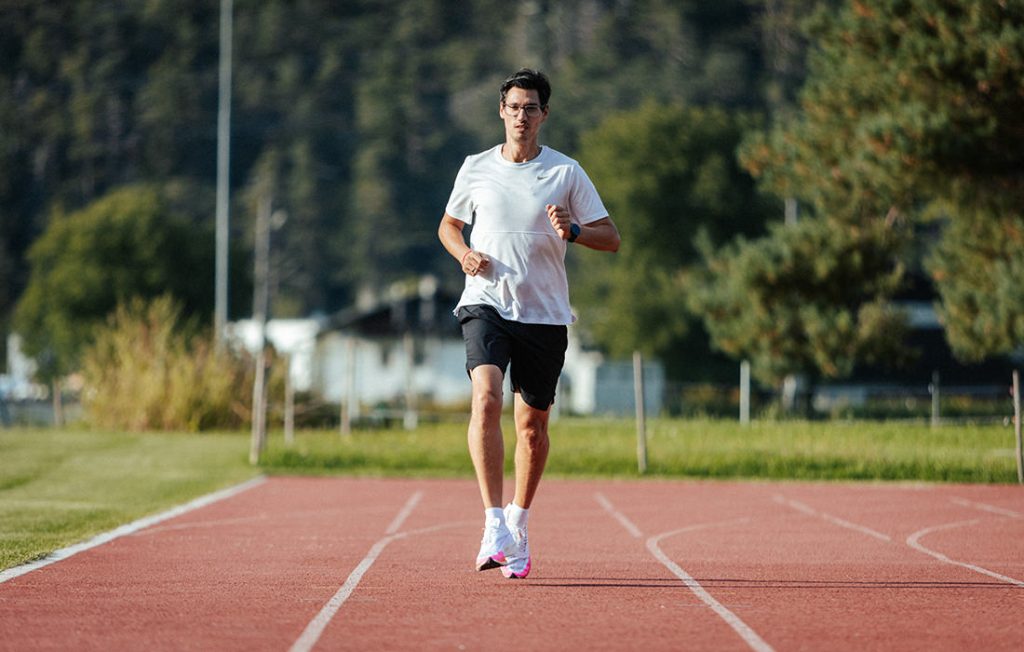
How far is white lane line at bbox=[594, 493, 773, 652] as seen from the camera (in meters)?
6.09

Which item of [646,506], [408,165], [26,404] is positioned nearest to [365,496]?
[646,506]

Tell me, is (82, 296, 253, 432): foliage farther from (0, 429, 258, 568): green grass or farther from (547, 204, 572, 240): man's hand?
(547, 204, 572, 240): man's hand

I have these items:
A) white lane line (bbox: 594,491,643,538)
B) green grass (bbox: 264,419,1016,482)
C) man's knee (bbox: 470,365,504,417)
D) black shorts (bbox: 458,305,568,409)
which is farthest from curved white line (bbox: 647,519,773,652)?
green grass (bbox: 264,419,1016,482)

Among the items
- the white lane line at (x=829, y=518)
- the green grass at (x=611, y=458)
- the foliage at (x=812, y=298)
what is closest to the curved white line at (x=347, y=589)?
the white lane line at (x=829, y=518)

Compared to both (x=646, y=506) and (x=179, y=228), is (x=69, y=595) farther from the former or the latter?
(x=179, y=228)

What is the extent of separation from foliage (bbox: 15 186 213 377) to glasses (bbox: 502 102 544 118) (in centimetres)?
6346

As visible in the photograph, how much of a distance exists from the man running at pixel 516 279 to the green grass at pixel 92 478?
96.2 inches

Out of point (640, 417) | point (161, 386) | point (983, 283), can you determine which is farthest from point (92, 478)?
point (983, 283)

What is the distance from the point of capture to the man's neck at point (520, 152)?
25.9 ft

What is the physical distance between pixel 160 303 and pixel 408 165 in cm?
8990

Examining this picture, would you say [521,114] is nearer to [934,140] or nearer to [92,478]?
[92,478]

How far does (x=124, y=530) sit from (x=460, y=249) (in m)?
3.65

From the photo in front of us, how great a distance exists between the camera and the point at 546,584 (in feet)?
25.3

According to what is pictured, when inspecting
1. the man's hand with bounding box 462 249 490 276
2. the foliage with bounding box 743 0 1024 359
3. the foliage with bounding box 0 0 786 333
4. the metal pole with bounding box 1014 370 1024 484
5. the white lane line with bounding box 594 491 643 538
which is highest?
the foliage with bounding box 0 0 786 333
